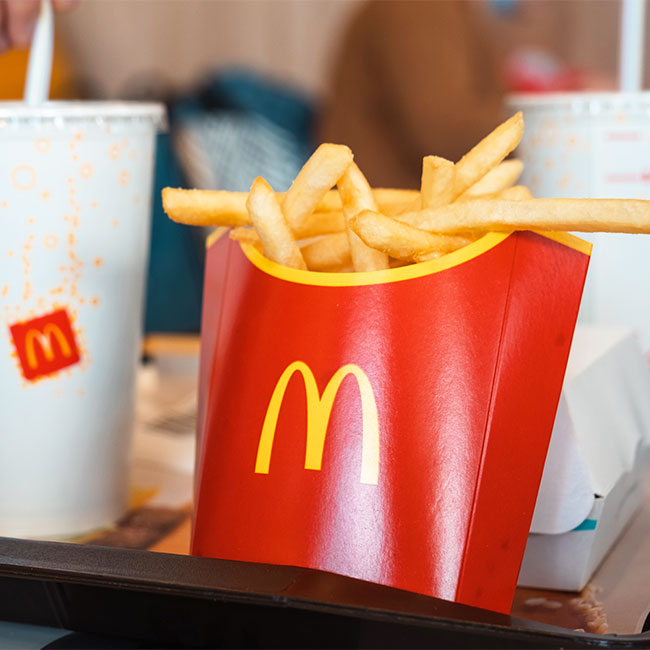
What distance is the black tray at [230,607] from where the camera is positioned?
535 mm

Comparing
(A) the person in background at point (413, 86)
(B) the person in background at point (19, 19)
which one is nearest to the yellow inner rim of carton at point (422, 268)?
(B) the person in background at point (19, 19)

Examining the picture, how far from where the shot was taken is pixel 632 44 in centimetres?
102

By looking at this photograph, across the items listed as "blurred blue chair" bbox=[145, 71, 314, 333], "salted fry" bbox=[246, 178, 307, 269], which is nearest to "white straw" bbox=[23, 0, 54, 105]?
"salted fry" bbox=[246, 178, 307, 269]

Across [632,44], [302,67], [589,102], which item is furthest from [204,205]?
[302,67]

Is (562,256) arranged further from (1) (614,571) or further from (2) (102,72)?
(2) (102,72)

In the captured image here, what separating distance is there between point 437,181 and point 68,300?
1.27 ft

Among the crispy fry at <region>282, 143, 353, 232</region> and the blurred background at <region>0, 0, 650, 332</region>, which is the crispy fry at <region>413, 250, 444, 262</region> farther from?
the blurred background at <region>0, 0, 650, 332</region>

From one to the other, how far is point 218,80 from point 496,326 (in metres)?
3.08

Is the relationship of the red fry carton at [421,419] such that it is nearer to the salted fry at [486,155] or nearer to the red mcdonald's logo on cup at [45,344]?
the salted fry at [486,155]

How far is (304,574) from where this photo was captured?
58cm

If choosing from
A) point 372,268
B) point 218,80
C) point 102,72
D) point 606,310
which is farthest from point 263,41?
point 372,268

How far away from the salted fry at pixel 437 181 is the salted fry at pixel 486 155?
0.5 inches

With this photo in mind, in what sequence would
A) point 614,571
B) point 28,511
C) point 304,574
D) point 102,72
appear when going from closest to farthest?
1. point 304,574
2. point 614,571
3. point 28,511
4. point 102,72

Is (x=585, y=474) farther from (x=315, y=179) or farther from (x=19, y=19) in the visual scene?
(x=19, y=19)
